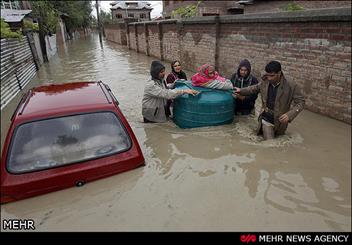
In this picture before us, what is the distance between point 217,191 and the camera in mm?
3188

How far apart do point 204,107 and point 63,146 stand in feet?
8.14

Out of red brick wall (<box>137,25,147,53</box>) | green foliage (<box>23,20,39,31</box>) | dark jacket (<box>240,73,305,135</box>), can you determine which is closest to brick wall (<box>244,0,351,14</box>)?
red brick wall (<box>137,25,147,53</box>)

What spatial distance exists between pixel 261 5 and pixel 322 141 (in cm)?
1361

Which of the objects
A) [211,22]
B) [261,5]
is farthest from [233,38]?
[261,5]

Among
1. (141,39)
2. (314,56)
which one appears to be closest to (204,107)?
(314,56)

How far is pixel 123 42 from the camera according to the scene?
97.9 feet

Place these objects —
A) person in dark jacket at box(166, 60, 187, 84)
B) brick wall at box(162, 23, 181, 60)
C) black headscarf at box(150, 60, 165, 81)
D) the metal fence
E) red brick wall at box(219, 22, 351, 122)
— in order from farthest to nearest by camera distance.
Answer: brick wall at box(162, 23, 181, 60) < the metal fence < person in dark jacket at box(166, 60, 187, 84) < red brick wall at box(219, 22, 351, 122) < black headscarf at box(150, 60, 165, 81)

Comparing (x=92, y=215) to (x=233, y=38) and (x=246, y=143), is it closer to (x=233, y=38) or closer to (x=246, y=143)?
(x=246, y=143)

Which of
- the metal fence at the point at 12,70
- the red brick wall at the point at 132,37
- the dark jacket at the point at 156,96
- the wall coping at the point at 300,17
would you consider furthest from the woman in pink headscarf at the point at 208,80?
the red brick wall at the point at 132,37

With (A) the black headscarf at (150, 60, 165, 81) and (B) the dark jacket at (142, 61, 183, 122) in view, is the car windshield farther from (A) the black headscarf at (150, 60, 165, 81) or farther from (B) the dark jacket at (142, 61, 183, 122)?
(A) the black headscarf at (150, 60, 165, 81)

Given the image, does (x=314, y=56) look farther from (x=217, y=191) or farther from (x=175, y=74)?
(x=217, y=191)

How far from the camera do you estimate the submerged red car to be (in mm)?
2822

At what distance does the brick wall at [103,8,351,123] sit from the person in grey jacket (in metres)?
2.38

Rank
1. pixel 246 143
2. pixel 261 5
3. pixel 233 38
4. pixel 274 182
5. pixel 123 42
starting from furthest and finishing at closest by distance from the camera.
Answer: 1. pixel 123 42
2. pixel 261 5
3. pixel 233 38
4. pixel 246 143
5. pixel 274 182
